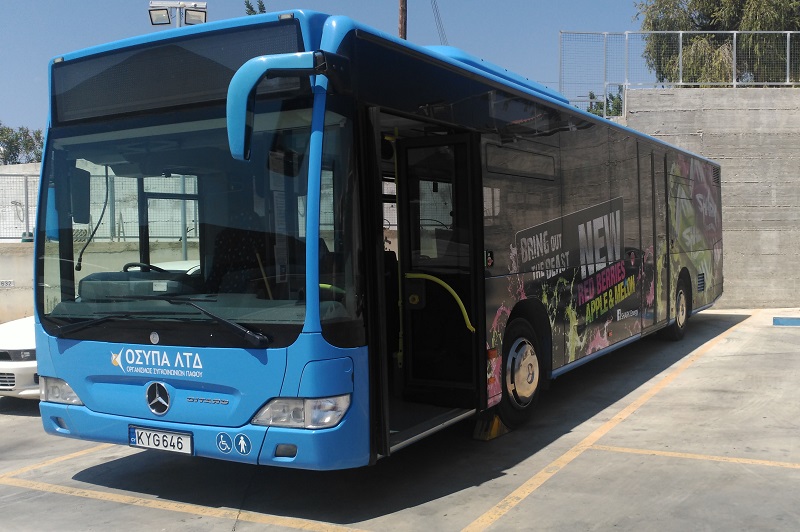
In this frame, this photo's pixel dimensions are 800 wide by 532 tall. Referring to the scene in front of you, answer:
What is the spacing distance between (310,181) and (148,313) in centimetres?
142

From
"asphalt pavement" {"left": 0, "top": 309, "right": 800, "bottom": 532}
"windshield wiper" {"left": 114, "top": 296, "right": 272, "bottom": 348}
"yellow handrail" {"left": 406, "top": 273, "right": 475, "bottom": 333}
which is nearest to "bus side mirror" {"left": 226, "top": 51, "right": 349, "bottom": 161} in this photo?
"windshield wiper" {"left": 114, "top": 296, "right": 272, "bottom": 348}

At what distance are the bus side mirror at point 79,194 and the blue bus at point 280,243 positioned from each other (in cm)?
1

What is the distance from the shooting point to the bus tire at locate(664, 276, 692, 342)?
1180cm

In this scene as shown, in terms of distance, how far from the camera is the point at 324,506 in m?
5.12

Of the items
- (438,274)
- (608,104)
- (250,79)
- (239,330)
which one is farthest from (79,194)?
(608,104)

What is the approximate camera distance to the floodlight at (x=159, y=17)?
9.59 metres

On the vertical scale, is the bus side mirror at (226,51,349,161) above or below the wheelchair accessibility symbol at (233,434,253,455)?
above

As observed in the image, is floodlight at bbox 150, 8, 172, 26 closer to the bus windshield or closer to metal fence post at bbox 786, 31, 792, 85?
the bus windshield

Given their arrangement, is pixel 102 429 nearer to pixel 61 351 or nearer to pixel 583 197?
pixel 61 351

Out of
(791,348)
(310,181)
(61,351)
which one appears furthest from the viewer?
(791,348)

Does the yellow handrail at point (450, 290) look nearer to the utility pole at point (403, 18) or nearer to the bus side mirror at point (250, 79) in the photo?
the bus side mirror at point (250, 79)

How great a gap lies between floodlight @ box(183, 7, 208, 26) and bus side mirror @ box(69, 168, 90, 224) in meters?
4.38

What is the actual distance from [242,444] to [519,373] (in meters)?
2.87

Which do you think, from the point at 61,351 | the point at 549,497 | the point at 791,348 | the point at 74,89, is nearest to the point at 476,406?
the point at 549,497
